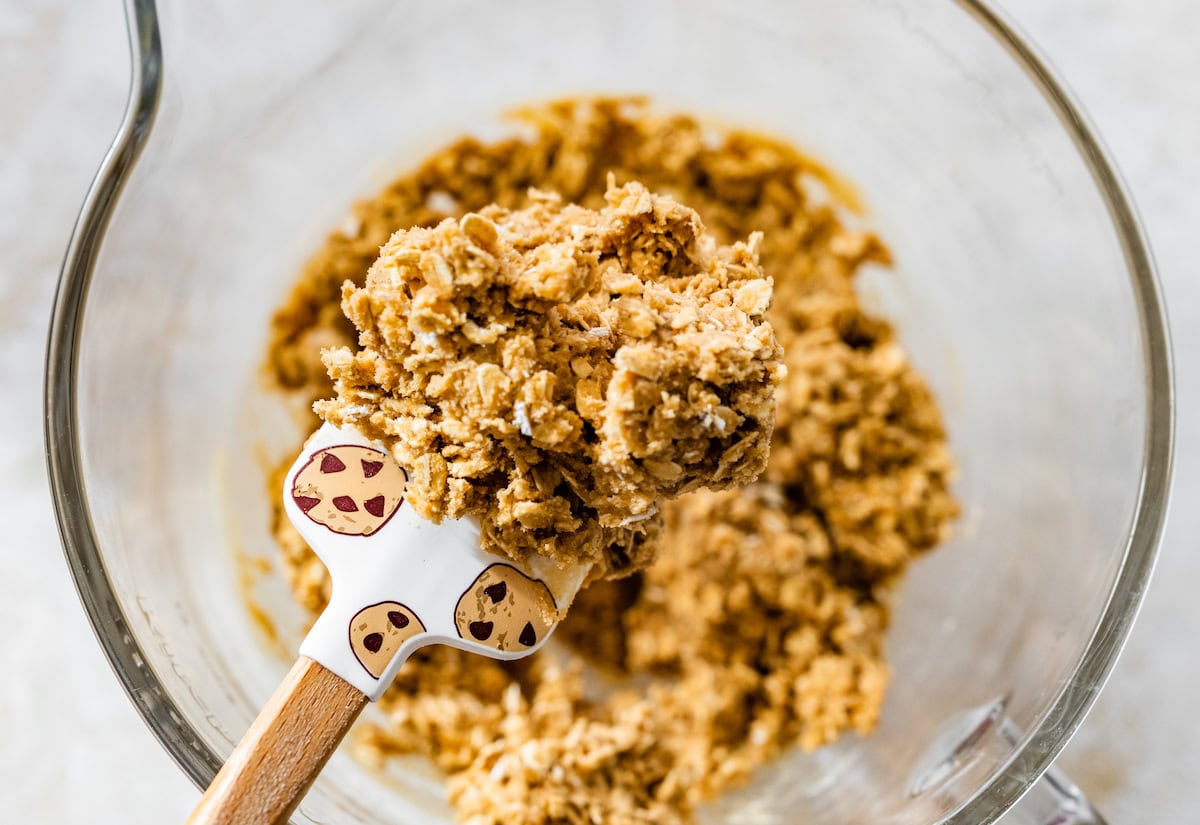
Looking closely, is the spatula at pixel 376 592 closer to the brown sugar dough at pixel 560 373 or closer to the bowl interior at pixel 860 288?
the brown sugar dough at pixel 560 373

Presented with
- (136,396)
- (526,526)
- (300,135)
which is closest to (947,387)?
(526,526)

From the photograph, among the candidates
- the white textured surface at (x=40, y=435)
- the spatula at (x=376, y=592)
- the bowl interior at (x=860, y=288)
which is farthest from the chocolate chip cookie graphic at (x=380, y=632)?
the white textured surface at (x=40, y=435)

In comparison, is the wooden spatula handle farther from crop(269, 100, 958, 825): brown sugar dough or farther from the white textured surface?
the white textured surface

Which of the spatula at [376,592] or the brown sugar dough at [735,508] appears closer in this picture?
the spatula at [376,592]

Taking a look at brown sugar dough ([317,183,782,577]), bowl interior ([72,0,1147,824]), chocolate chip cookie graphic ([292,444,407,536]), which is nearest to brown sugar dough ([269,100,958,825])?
bowl interior ([72,0,1147,824])

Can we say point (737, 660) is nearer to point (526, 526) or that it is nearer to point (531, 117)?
point (526, 526)

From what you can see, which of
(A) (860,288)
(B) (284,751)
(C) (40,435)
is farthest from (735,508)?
(C) (40,435)

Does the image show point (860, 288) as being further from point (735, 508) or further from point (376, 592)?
point (376, 592)
